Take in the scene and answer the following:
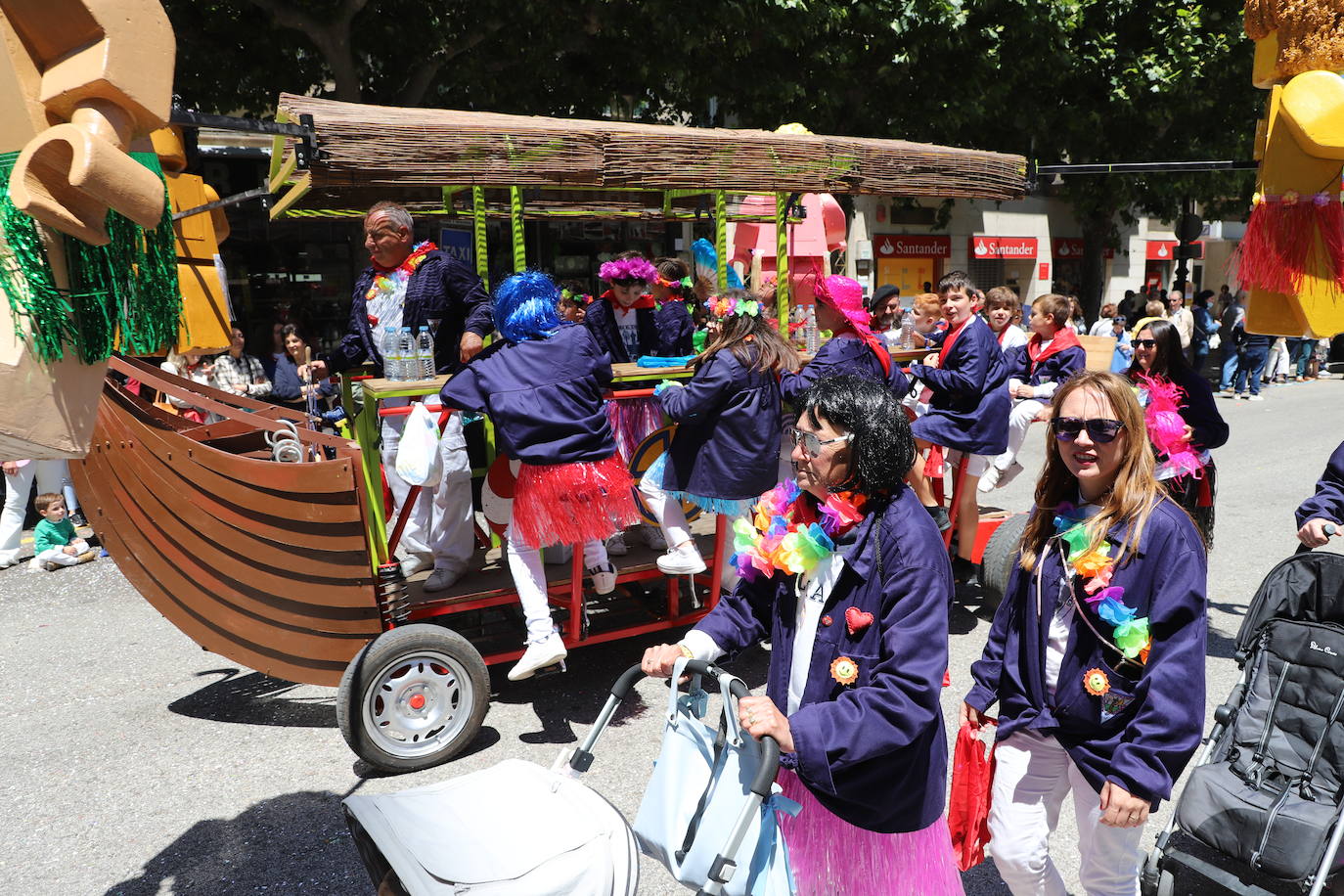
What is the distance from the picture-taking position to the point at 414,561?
4875mm

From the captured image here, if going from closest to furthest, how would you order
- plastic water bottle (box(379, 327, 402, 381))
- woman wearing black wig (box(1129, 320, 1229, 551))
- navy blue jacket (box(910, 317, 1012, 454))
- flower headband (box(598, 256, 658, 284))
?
plastic water bottle (box(379, 327, 402, 381))
woman wearing black wig (box(1129, 320, 1229, 551))
navy blue jacket (box(910, 317, 1012, 454))
flower headband (box(598, 256, 658, 284))

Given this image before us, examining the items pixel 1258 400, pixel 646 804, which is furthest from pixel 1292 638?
pixel 1258 400

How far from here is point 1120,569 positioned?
7.74ft

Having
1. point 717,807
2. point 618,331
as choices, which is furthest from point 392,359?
point 717,807

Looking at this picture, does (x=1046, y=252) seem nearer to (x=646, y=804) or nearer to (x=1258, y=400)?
(x=1258, y=400)

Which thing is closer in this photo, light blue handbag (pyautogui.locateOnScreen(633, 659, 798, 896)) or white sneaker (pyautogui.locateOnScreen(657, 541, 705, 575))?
light blue handbag (pyautogui.locateOnScreen(633, 659, 798, 896))

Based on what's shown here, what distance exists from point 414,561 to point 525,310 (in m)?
1.58

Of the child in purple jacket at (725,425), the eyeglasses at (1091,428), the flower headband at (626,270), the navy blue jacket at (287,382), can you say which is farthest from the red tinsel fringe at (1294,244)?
the navy blue jacket at (287,382)

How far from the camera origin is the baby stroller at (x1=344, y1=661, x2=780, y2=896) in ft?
6.22

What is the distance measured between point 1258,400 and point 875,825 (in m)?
16.9

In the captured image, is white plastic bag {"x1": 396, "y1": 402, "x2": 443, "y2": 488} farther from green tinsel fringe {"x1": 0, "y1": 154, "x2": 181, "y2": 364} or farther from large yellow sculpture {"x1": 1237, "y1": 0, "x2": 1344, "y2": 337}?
large yellow sculpture {"x1": 1237, "y1": 0, "x2": 1344, "y2": 337}

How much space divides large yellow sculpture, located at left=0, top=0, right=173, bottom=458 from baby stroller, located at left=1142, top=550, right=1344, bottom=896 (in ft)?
10.7

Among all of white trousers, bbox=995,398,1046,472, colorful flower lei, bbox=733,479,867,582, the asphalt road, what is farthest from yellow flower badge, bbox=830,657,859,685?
white trousers, bbox=995,398,1046,472

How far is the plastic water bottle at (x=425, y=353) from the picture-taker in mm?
4488
